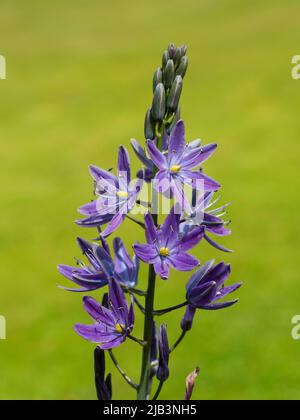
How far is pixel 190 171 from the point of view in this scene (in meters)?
3.08

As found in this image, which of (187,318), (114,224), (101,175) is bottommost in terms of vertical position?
(187,318)

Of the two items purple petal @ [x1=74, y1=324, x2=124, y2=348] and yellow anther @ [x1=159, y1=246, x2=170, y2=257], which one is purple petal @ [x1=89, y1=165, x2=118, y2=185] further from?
purple petal @ [x1=74, y1=324, x2=124, y2=348]

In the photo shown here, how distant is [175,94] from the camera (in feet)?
9.68

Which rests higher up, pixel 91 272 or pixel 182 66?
pixel 182 66

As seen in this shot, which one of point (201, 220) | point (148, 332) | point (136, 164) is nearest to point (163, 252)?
point (201, 220)

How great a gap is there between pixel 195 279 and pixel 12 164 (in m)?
15.8

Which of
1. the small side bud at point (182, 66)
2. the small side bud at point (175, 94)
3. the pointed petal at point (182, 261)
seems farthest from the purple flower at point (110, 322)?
the small side bud at point (182, 66)

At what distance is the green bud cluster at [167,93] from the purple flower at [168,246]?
367mm

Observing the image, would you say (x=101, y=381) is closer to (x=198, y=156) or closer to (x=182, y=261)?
(x=182, y=261)

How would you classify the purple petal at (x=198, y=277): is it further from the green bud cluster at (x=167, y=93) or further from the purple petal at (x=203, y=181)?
the green bud cluster at (x=167, y=93)

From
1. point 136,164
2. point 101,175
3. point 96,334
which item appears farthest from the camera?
point 136,164

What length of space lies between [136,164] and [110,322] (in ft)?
44.6

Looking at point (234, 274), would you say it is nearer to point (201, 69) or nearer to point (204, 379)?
point (204, 379)
